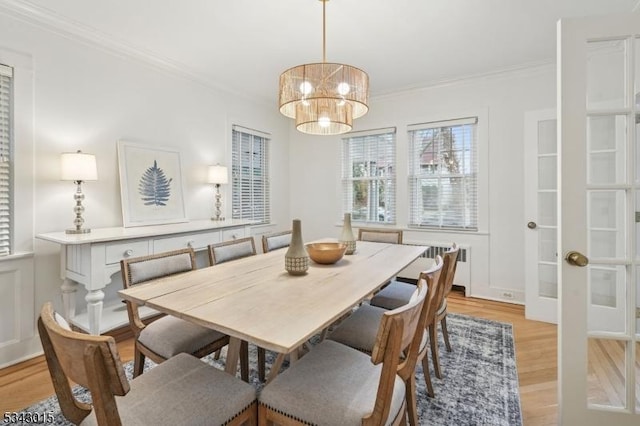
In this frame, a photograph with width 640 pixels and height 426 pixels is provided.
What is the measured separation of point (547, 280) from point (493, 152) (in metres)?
1.47

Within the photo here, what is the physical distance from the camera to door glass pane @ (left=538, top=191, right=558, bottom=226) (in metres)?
3.04

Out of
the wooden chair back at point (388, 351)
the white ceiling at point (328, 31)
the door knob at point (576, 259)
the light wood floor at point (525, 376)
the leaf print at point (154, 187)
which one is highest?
the white ceiling at point (328, 31)

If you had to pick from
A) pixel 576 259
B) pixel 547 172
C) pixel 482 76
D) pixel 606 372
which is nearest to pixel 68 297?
pixel 576 259

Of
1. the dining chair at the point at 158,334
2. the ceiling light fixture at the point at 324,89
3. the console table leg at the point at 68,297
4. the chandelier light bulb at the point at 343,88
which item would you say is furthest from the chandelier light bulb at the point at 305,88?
the console table leg at the point at 68,297

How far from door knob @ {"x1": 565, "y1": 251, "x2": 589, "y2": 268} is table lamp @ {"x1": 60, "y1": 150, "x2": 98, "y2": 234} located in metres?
3.09

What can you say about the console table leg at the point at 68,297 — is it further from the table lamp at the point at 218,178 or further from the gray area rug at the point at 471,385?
the table lamp at the point at 218,178

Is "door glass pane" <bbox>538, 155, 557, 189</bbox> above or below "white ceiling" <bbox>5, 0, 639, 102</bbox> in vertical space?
below

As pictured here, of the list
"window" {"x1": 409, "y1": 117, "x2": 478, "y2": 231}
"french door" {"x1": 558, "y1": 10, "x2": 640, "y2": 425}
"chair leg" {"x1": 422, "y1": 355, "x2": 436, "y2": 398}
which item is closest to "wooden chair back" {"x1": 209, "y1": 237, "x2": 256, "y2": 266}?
"chair leg" {"x1": 422, "y1": 355, "x2": 436, "y2": 398}

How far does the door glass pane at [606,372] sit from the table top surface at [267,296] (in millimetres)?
971

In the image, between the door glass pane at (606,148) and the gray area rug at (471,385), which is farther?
the gray area rug at (471,385)

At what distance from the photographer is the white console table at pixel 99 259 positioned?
216cm

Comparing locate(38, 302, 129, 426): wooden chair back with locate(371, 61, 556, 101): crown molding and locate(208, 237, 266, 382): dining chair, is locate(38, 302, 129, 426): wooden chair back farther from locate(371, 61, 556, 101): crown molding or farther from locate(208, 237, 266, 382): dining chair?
locate(371, 61, 556, 101): crown molding

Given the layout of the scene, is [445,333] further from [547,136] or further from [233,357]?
[547,136]

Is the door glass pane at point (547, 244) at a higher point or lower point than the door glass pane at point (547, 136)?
lower
